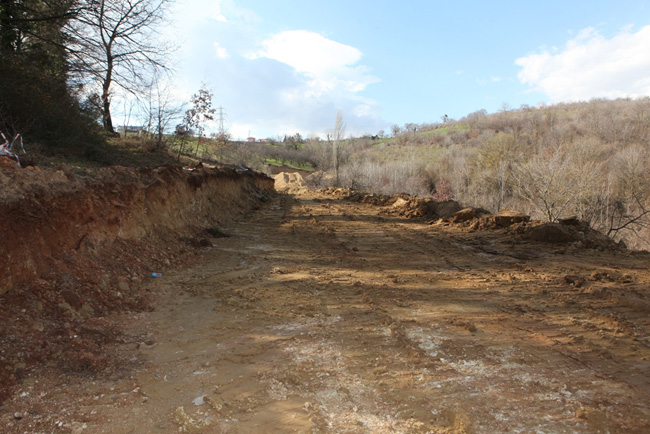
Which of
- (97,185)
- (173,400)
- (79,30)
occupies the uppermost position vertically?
(79,30)

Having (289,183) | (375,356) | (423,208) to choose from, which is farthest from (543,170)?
(289,183)

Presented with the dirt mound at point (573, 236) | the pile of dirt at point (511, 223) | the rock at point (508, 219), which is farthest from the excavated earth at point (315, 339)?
the rock at point (508, 219)

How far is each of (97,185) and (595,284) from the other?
8214mm

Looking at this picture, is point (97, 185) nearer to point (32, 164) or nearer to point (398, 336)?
point (32, 164)

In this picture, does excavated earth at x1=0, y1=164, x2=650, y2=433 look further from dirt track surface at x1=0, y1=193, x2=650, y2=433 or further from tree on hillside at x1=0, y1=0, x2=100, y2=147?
tree on hillside at x1=0, y1=0, x2=100, y2=147

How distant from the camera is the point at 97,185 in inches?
231

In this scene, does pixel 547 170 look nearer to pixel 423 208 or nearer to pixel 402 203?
pixel 423 208

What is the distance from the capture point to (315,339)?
12.5 ft

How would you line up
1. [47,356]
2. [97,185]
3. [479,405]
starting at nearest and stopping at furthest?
[479,405], [47,356], [97,185]

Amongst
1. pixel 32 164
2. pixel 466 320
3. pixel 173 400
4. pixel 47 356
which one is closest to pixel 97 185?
pixel 32 164

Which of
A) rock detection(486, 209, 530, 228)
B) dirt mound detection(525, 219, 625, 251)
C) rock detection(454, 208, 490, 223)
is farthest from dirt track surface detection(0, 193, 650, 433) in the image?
rock detection(454, 208, 490, 223)

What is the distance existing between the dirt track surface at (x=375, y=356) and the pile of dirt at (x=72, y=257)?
361mm

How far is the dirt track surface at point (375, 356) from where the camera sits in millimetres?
2521

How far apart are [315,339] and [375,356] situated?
2.36ft
